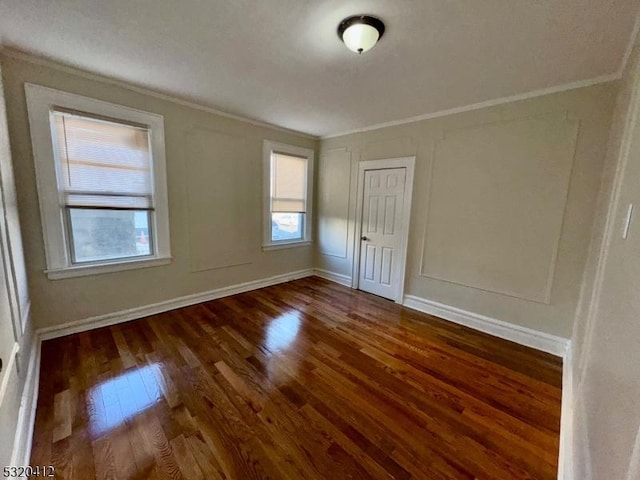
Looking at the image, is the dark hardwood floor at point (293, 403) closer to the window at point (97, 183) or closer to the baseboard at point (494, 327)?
the baseboard at point (494, 327)

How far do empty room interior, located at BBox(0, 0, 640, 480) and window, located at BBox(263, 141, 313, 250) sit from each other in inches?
4.1

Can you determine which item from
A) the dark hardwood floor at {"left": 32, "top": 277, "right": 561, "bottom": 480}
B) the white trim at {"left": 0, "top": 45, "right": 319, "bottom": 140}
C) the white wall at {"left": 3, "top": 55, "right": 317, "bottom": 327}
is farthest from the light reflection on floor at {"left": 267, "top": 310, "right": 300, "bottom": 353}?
the white trim at {"left": 0, "top": 45, "right": 319, "bottom": 140}

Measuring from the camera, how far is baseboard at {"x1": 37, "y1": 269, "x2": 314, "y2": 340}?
8.34ft

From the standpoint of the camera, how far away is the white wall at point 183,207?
2287mm

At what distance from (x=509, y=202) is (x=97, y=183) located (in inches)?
169

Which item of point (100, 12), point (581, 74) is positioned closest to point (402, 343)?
point (581, 74)

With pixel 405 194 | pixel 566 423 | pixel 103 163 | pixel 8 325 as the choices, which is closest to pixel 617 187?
pixel 566 423

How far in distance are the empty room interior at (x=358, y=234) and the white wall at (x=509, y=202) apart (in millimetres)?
22

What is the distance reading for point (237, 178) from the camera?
3.69 metres

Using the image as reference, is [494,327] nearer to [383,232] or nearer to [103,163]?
[383,232]

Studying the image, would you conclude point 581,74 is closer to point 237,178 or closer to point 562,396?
point 562,396

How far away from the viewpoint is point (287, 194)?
439 centimetres

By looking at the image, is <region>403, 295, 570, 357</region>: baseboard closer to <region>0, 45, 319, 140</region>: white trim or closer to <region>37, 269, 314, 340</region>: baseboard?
<region>37, 269, 314, 340</region>: baseboard

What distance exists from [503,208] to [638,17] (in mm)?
1590
